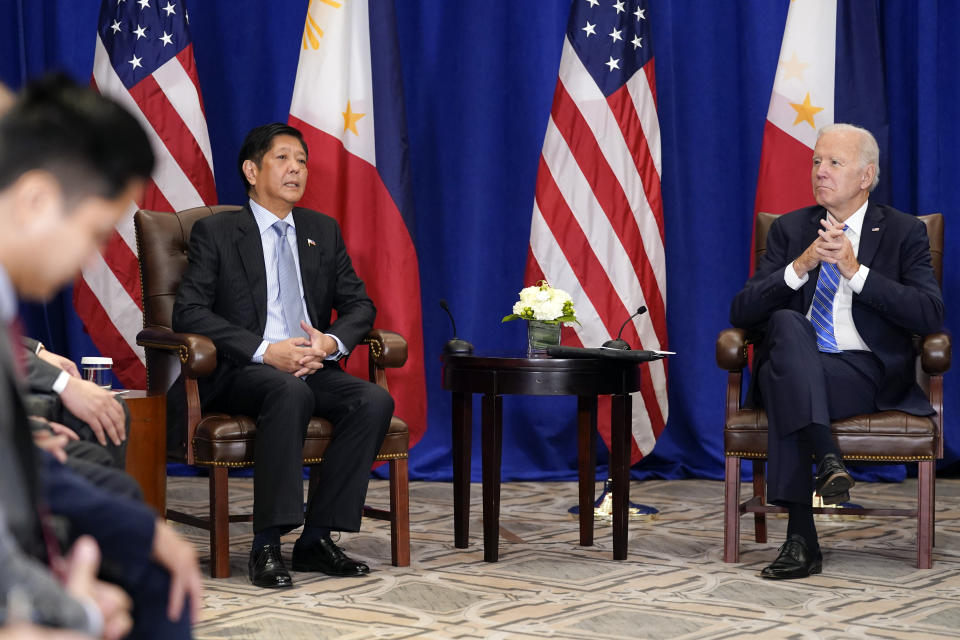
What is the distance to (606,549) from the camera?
375 cm

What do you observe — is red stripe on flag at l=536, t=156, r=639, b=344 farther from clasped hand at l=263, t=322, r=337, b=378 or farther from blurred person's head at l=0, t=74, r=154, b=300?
blurred person's head at l=0, t=74, r=154, b=300

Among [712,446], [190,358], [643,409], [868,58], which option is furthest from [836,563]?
[868,58]

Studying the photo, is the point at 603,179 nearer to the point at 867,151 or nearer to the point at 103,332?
the point at 867,151

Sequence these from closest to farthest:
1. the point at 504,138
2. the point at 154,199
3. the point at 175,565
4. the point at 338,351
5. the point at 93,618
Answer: the point at 93,618 → the point at 175,565 → the point at 338,351 → the point at 154,199 → the point at 504,138

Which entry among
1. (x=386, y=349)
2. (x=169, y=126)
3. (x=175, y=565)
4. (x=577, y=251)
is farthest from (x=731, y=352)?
(x=169, y=126)

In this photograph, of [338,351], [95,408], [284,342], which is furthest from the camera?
[338,351]

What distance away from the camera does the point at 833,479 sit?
125 inches

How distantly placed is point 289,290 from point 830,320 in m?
1.76

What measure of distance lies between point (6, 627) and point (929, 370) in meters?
3.00

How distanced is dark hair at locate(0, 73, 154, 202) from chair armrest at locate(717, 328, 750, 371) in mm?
2614

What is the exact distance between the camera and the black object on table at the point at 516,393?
11.2 ft

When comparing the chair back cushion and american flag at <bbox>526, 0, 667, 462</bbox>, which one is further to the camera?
american flag at <bbox>526, 0, 667, 462</bbox>

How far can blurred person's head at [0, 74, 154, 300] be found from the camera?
118cm

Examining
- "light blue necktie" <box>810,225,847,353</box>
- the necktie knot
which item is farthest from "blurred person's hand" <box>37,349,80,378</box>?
"light blue necktie" <box>810,225,847,353</box>
